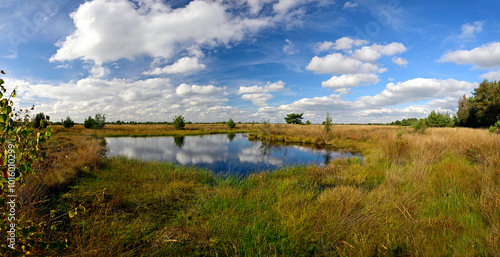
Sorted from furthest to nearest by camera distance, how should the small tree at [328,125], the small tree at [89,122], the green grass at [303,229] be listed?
1. the small tree at [89,122]
2. the small tree at [328,125]
3. the green grass at [303,229]

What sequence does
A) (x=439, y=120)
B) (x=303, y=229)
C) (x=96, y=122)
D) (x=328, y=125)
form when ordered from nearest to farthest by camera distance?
(x=303, y=229), (x=328, y=125), (x=439, y=120), (x=96, y=122)

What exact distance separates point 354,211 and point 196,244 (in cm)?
301

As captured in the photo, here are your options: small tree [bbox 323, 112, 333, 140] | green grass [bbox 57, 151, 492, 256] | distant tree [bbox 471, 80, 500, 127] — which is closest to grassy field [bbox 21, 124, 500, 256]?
green grass [bbox 57, 151, 492, 256]

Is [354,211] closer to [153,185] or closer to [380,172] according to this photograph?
[380,172]

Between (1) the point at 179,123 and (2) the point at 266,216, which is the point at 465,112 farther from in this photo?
(1) the point at 179,123

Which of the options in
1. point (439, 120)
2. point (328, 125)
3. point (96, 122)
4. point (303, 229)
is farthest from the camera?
point (96, 122)

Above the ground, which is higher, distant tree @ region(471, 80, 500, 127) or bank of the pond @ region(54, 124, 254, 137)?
distant tree @ region(471, 80, 500, 127)

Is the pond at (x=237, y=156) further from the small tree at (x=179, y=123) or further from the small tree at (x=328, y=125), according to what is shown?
the small tree at (x=179, y=123)

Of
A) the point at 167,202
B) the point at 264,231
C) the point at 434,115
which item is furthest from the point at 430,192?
the point at 434,115

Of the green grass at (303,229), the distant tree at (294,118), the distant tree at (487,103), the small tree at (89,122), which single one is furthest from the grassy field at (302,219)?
the distant tree at (294,118)

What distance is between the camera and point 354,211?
155 inches

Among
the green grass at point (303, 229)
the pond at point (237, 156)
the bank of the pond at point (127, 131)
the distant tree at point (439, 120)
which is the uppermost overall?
the distant tree at point (439, 120)

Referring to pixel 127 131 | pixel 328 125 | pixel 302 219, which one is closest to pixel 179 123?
pixel 127 131

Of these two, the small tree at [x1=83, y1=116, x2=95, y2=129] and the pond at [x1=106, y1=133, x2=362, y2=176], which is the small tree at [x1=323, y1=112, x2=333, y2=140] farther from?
the small tree at [x1=83, y1=116, x2=95, y2=129]
